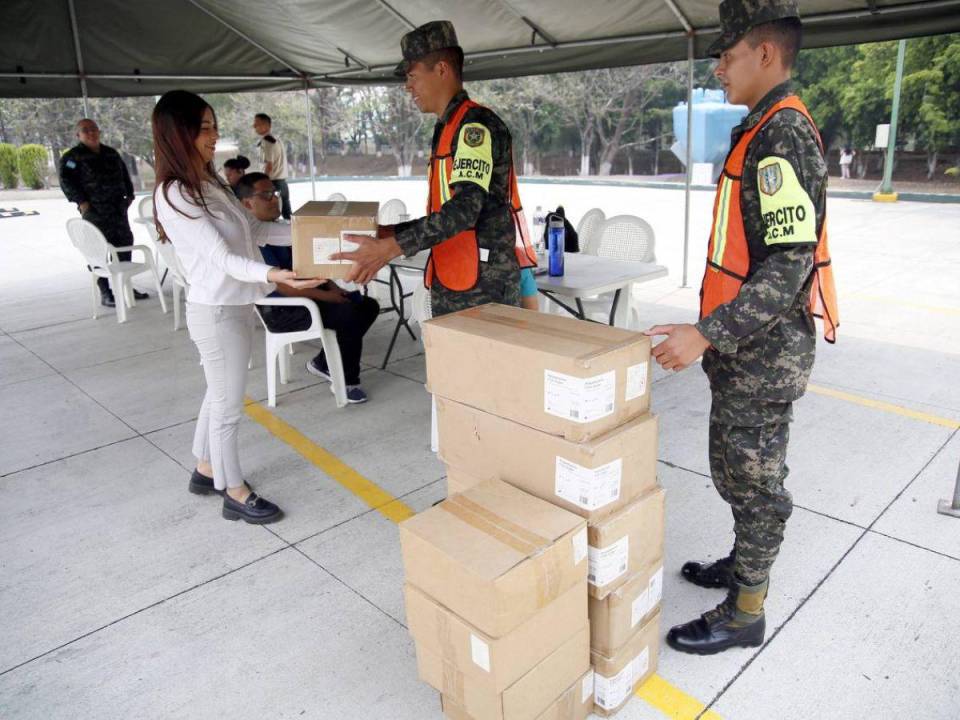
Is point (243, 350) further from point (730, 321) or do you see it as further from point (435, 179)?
point (730, 321)

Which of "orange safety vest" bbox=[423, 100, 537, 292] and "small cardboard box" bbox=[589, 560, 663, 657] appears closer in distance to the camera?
"small cardboard box" bbox=[589, 560, 663, 657]

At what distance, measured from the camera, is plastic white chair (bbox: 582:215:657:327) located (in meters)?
4.77

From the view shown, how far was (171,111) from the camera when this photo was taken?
94.4 inches

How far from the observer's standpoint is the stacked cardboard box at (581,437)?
63.6 inches

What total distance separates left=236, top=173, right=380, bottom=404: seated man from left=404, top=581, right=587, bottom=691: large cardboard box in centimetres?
265

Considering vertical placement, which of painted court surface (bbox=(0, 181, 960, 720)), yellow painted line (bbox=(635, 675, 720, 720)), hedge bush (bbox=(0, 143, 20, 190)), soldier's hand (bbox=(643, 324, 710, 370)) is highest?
hedge bush (bbox=(0, 143, 20, 190))

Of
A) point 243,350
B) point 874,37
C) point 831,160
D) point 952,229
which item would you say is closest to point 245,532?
point 243,350

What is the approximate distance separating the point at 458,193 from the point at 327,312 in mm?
1999

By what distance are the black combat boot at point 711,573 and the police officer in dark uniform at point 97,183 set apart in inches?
251

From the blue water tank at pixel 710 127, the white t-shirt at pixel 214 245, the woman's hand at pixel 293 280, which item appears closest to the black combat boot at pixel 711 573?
the woman's hand at pixel 293 280

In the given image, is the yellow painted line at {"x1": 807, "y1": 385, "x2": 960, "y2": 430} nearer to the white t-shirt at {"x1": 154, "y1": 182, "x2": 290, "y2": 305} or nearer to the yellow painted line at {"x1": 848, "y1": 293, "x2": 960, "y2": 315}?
the yellow painted line at {"x1": 848, "y1": 293, "x2": 960, "y2": 315}

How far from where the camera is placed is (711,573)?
238 cm

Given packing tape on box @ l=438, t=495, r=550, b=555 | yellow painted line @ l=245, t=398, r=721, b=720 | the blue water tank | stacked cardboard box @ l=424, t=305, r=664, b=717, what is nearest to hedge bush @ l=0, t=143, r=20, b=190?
the blue water tank

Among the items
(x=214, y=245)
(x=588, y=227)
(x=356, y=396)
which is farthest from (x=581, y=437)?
(x=588, y=227)
